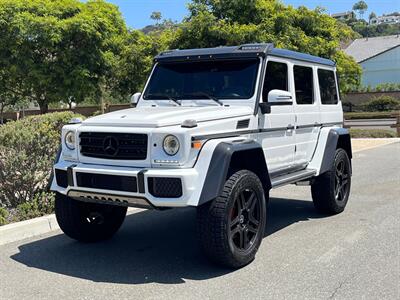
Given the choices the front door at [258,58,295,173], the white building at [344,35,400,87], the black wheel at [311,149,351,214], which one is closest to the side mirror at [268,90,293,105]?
the front door at [258,58,295,173]

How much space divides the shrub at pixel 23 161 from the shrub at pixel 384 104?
1658 inches

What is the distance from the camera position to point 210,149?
4.90m

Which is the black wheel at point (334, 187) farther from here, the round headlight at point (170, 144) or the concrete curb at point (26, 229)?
the concrete curb at point (26, 229)

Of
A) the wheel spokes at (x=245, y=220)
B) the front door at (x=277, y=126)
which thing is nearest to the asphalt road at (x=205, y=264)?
the wheel spokes at (x=245, y=220)

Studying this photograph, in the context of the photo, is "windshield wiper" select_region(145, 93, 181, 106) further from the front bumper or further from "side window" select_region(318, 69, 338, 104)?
"side window" select_region(318, 69, 338, 104)

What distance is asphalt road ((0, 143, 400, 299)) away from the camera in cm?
464

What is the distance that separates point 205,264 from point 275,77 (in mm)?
2376

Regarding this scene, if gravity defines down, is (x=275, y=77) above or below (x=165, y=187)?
above

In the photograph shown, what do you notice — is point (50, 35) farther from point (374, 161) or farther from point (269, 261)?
point (269, 261)

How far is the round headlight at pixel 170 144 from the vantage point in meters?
4.82

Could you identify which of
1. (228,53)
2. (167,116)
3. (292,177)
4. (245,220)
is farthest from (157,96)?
(245,220)

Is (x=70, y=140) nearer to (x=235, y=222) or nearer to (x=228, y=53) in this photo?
(x=235, y=222)

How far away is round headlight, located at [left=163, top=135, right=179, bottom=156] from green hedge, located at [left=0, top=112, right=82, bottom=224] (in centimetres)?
297

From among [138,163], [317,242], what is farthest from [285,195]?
[138,163]
